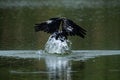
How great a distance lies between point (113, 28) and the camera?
30.9 m

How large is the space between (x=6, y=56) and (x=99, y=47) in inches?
145

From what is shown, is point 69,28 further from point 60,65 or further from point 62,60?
point 60,65

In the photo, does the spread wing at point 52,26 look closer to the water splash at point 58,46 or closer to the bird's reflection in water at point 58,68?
the water splash at point 58,46

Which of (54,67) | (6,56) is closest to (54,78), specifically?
(54,67)

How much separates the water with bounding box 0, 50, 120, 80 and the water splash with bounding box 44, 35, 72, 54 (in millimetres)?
222

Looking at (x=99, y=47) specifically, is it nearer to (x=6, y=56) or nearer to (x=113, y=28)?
(x=6, y=56)

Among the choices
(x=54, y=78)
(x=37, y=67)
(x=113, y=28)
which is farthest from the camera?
(x=113, y=28)

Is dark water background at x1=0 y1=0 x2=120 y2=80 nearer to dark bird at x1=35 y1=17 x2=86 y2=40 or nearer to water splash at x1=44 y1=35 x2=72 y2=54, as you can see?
water splash at x1=44 y1=35 x2=72 y2=54

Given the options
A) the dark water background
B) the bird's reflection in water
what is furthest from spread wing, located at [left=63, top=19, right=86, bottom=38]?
the bird's reflection in water

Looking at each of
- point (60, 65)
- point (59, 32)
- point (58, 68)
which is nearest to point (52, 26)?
point (59, 32)

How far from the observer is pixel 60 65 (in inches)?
671

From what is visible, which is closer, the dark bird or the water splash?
the water splash

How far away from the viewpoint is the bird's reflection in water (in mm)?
14938

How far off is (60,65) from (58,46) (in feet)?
8.44
